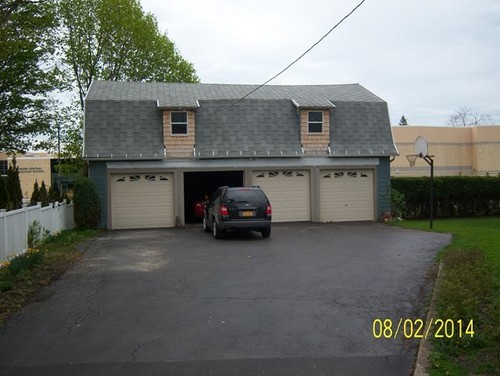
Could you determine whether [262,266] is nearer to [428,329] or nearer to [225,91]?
[428,329]

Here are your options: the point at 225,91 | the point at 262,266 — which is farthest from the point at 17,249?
the point at 225,91

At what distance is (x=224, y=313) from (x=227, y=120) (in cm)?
1514

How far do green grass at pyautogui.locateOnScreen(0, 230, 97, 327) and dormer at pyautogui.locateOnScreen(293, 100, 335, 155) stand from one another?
1113 centimetres

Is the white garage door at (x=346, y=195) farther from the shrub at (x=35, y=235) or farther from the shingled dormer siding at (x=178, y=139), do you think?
the shrub at (x=35, y=235)

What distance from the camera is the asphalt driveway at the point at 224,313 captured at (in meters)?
5.56

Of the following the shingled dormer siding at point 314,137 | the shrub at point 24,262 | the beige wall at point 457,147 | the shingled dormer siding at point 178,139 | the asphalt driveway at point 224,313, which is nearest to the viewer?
the asphalt driveway at point 224,313

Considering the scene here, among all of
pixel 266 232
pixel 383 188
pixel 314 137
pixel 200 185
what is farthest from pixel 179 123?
pixel 383 188

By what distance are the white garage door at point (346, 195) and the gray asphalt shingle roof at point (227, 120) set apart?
3.54 ft

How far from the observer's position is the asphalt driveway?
5559 millimetres

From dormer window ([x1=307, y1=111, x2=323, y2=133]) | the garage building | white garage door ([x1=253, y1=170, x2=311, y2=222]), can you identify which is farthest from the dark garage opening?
dormer window ([x1=307, y1=111, x2=323, y2=133])

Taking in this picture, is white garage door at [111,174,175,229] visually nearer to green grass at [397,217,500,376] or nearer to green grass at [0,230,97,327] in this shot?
green grass at [0,230,97,327]

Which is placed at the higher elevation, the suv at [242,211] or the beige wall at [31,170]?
the beige wall at [31,170]

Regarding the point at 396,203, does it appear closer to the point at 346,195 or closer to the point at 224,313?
the point at 346,195

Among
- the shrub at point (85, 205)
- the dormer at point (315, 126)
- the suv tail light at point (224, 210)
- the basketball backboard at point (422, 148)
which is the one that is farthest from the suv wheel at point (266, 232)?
the basketball backboard at point (422, 148)
